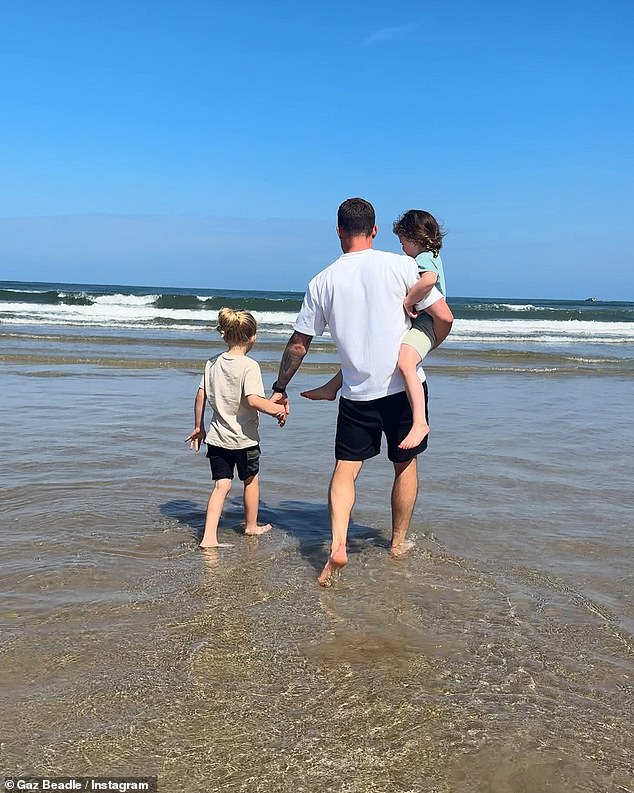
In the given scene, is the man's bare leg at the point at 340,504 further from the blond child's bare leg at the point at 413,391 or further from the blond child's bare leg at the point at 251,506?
the blond child's bare leg at the point at 251,506

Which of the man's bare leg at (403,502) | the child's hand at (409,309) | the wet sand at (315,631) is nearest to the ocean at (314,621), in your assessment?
the wet sand at (315,631)

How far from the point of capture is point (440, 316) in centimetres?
402

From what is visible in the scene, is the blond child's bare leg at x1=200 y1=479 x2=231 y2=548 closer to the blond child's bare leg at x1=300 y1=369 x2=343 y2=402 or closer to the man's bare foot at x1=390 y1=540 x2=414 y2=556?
the blond child's bare leg at x1=300 y1=369 x2=343 y2=402

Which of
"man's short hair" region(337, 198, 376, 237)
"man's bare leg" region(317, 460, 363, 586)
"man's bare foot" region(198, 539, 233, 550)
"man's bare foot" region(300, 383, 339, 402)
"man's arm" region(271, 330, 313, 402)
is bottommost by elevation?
"man's bare foot" region(198, 539, 233, 550)

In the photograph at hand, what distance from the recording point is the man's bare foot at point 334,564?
365 cm

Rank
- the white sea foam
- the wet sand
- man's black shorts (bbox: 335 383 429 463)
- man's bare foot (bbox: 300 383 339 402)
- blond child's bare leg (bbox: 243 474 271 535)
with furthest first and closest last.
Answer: the white sea foam → blond child's bare leg (bbox: 243 474 271 535) → man's bare foot (bbox: 300 383 339 402) → man's black shorts (bbox: 335 383 429 463) → the wet sand

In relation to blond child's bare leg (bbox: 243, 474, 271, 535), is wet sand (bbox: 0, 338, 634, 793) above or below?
below

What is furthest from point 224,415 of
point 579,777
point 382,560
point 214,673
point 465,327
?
point 465,327

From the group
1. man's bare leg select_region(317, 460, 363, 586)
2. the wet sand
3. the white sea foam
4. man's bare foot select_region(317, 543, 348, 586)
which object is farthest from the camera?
the white sea foam

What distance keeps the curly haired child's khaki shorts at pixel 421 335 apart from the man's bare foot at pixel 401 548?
111 centimetres

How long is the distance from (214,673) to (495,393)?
9073mm

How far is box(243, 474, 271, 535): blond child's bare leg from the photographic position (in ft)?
15.0

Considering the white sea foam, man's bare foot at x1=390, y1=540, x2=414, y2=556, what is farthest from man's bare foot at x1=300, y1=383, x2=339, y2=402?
the white sea foam

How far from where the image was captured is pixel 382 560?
4105 millimetres
